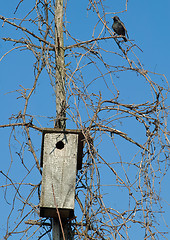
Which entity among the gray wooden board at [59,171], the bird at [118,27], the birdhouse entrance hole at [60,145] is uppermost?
the bird at [118,27]

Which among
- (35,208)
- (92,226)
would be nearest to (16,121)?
(35,208)

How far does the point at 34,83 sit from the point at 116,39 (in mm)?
734

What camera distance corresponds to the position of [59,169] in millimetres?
3955

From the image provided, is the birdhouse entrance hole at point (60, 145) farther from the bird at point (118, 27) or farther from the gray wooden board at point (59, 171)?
the bird at point (118, 27)

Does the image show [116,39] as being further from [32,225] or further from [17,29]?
[32,225]

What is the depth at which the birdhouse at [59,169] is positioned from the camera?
12.6ft

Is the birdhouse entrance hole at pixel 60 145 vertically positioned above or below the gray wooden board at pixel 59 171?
above

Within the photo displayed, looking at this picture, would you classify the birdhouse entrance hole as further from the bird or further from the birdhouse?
the bird

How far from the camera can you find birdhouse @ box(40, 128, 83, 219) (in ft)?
12.6

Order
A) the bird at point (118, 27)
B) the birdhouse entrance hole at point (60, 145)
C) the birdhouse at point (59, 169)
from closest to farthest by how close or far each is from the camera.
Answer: the birdhouse at point (59, 169), the birdhouse entrance hole at point (60, 145), the bird at point (118, 27)

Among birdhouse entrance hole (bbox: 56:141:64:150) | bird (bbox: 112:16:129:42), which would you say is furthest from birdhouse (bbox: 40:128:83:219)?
bird (bbox: 112:16:129:42)

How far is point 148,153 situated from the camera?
3703 millimetres

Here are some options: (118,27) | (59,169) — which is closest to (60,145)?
(59,169)

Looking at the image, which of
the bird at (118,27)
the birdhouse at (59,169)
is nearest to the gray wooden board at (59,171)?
the birdhouse at (59,169)
